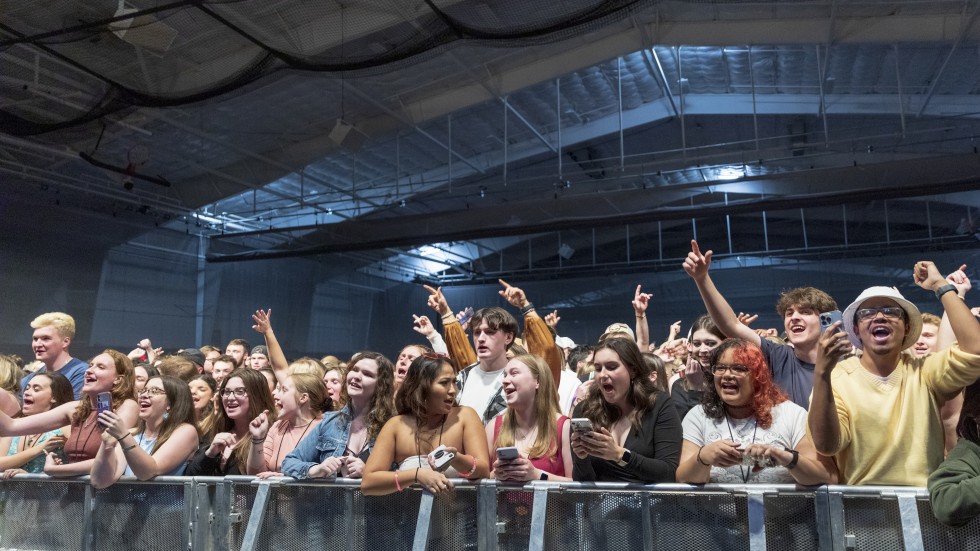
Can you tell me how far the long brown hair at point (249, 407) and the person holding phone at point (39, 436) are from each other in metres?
0.70

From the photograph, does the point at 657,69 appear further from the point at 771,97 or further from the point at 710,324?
the point at 710,324

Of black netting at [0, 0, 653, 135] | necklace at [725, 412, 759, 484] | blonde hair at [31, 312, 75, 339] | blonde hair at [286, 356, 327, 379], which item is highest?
black netting at [0, 0, 653, 135]

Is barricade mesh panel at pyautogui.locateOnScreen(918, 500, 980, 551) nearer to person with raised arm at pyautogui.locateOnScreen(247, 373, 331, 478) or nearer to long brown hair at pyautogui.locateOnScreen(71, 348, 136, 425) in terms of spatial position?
person with raised arm at pyautogui.locateOnScreen(247, 373, 331, 478)

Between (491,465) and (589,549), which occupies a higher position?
(491,465)

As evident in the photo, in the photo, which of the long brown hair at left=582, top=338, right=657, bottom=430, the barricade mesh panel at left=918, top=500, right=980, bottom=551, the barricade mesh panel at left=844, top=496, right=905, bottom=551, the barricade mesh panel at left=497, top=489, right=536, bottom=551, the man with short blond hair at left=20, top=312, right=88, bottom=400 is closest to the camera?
the barricade mesh panel at left=918, top=500, right=980, bottom=551

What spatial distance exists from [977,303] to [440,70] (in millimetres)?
8019

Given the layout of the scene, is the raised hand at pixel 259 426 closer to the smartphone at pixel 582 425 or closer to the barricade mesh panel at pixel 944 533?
the smartphone at pixel 582 425

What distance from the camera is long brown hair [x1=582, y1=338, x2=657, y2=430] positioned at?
2.70m

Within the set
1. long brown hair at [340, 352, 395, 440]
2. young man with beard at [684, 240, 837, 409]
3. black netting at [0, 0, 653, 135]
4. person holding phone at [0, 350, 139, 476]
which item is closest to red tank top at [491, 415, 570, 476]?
long brown hair at [340, 352, 395, 440]

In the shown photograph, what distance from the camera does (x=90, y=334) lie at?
10.8 meters

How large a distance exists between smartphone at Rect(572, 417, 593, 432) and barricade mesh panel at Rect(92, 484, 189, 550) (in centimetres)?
166

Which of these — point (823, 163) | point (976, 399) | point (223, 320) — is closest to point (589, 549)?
point (976, 399)

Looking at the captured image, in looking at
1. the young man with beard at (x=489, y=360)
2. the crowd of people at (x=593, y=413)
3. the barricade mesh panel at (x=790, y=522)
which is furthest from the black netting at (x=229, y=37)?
the barricade mesh panel at (x=790, y=522)

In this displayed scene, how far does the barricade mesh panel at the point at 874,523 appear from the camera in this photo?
216 cm
